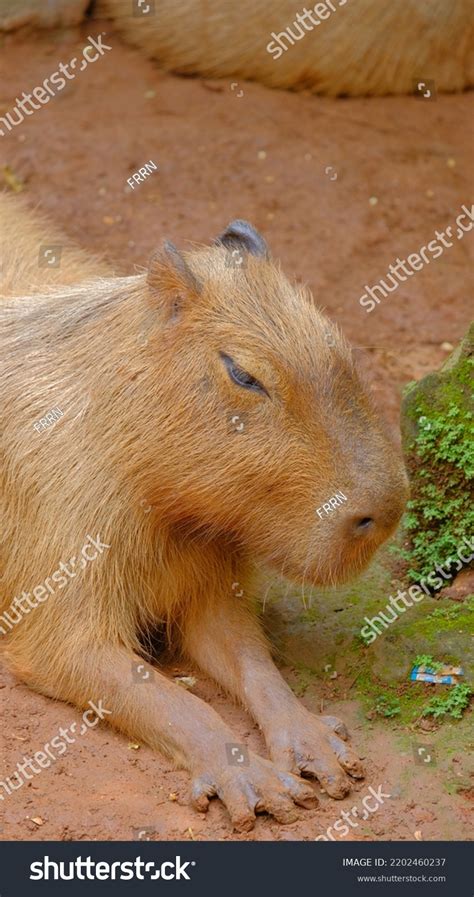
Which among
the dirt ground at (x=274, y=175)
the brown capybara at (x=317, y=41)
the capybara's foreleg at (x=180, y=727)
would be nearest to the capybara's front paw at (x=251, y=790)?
the capybara's foreleg at (x=180, y=727)

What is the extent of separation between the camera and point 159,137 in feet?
32.1

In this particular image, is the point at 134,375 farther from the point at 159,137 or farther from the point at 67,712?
the point at 159,137

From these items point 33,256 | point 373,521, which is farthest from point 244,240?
point 33,256

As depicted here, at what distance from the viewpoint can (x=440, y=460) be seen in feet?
22.0

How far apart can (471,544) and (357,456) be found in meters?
1.52

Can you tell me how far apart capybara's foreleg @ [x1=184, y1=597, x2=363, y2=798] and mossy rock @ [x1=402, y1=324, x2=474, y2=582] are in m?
1.07

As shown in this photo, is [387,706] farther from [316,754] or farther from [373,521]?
[373,521]

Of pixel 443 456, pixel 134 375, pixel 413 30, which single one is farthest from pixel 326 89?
pixel 134 375

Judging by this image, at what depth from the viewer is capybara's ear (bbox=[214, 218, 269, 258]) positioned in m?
5.88

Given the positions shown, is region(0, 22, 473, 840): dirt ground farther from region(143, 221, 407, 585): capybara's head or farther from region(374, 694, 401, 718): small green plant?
region(143, 221, 407, 585): capybara's head

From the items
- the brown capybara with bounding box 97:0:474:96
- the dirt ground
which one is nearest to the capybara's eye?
the dirt ground

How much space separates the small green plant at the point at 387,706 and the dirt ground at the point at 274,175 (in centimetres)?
275

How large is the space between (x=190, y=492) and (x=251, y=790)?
4.08 feet

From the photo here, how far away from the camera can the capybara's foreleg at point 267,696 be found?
215 inches
